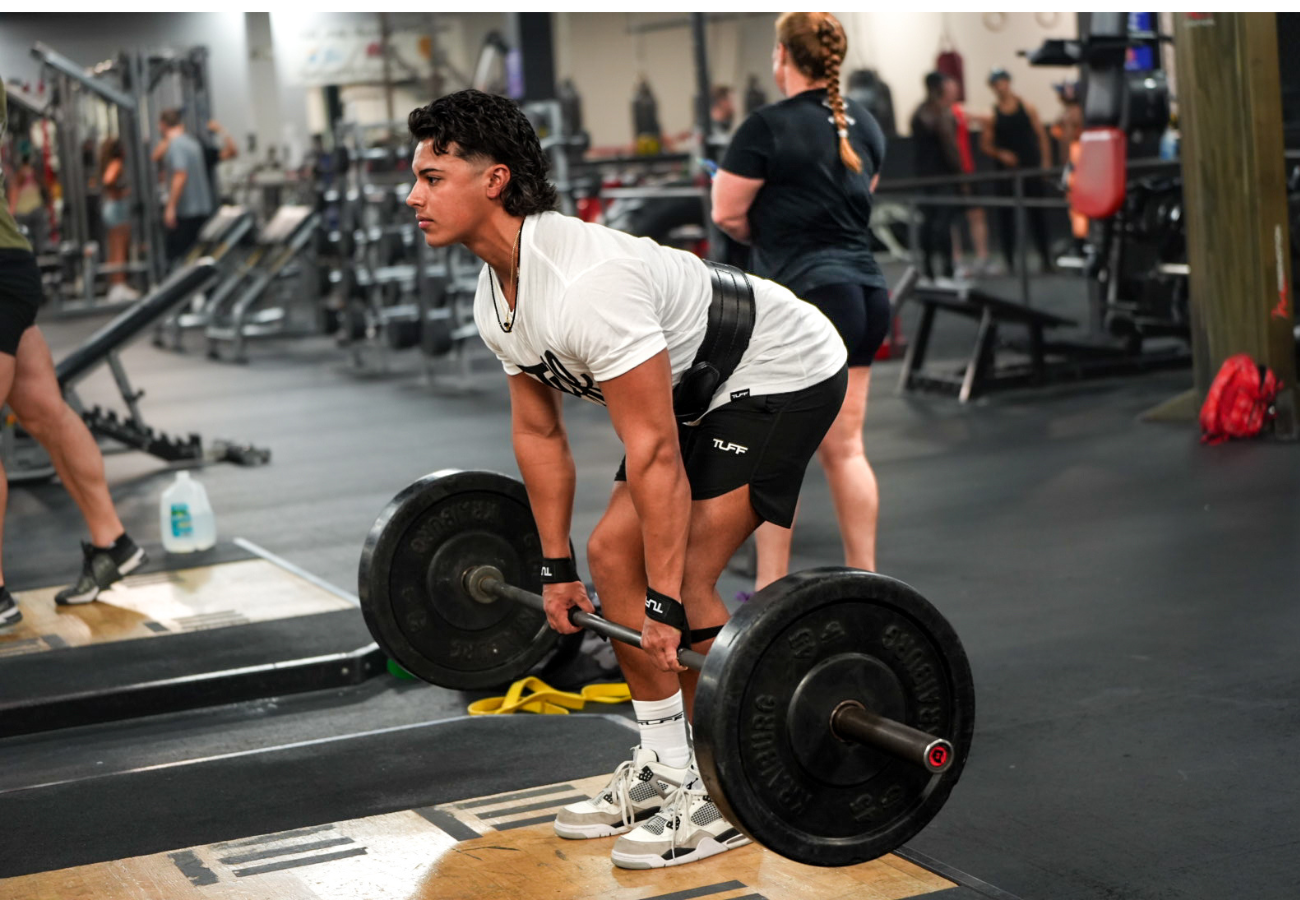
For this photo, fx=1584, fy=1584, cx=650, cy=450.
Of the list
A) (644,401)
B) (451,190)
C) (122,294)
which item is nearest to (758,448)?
(644,401)

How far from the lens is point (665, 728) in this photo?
2.26 m

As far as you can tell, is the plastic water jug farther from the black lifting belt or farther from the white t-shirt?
the black lifting belt

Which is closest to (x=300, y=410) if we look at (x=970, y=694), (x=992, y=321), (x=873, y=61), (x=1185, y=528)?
(x=992, y=321)

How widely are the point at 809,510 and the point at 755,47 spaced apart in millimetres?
11570

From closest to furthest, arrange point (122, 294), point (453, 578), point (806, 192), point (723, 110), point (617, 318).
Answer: point (617, 318), point (453, 578), point (806, 192), point (122, 294), point (723, 110)

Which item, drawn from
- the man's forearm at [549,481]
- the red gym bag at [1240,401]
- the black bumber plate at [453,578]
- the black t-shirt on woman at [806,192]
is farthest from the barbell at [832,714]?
the red gym bag at [1240,401]

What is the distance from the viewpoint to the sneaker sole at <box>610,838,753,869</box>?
2.14m

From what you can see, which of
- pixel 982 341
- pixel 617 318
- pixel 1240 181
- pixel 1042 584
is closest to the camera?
pixel 617 318

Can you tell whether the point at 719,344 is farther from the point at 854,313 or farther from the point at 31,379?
the point at 31,379

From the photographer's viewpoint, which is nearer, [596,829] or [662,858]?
[662,858]

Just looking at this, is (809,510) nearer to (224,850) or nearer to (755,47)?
(224,850)

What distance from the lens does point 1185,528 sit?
4.14 m

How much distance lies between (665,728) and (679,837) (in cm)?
16

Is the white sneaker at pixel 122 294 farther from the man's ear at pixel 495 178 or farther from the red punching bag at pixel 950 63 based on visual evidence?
the man's ear at pixel 495 178
